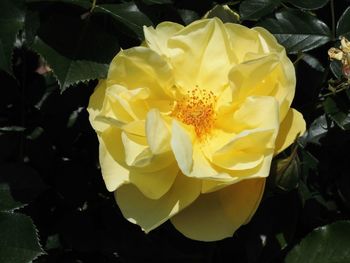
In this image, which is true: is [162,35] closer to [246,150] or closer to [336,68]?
[246,150]

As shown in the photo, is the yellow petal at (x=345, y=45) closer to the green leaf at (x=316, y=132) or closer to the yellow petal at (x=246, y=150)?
the green leaf at (x=316, y=132)

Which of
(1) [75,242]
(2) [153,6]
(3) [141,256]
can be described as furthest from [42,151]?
(2) [153,6]

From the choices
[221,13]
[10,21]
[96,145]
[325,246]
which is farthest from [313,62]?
[10,21]

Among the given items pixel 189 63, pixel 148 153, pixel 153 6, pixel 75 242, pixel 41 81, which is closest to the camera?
pixel 148 153

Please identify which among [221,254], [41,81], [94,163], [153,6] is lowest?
[221,254]

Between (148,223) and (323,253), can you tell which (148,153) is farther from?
(323,253)

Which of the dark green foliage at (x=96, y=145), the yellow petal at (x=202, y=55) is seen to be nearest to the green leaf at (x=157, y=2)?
the dark green foliage at (x=96, y=145)

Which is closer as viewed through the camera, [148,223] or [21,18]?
[148,223]

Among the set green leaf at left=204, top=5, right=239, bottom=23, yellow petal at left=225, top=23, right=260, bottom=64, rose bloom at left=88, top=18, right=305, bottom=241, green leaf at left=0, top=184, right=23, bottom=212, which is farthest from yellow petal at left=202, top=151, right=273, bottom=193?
green leaf at left=0, top=184, right=23, bottom=212
